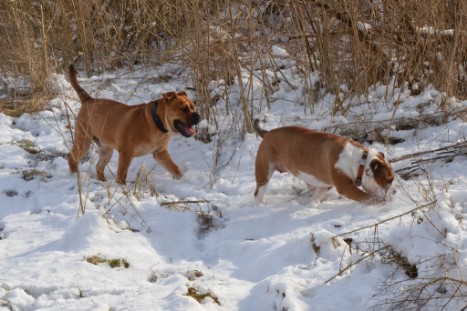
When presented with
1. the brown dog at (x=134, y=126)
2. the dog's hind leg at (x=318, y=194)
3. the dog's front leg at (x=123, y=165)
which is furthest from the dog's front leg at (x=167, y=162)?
the dog's hind leg at (x=318, y=194)

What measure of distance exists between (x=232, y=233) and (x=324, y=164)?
1.15m

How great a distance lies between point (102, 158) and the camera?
302 inches

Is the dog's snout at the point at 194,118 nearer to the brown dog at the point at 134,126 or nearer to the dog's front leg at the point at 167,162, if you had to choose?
the brown dog at the point at 134,126

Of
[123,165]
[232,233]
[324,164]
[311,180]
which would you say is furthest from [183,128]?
[232,233]

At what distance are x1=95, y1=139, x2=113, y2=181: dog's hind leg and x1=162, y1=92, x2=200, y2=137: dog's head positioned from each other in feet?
3.66

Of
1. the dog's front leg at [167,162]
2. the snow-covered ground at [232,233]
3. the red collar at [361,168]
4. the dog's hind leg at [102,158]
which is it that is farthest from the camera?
the dog's hind leg at [102,158]

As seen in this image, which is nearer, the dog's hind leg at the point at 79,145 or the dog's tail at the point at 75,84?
the dog's hind leg at the point at 79,145

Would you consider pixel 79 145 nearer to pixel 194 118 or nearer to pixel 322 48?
pixel 194 118

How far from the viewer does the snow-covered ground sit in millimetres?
4031

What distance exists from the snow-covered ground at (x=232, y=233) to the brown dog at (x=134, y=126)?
0.31 m

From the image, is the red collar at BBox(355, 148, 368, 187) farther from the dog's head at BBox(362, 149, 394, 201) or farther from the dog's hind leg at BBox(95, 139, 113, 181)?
the dog's hind leg at BBox(95, 139, 113, 181)

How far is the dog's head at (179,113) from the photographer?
6828 mm

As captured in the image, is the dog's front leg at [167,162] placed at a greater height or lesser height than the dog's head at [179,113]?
lesser

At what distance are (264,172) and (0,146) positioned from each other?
3.70 m
